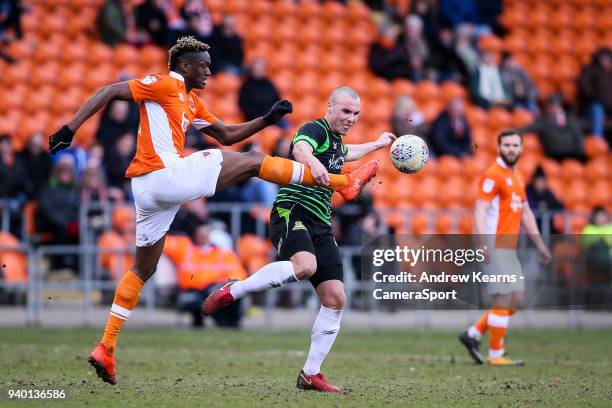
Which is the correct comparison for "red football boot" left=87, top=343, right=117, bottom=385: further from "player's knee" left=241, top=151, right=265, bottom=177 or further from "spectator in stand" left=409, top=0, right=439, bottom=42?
"spectator in stand" left=409, top=0, right=439, bottom=42

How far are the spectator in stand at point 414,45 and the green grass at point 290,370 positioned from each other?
24.0ft

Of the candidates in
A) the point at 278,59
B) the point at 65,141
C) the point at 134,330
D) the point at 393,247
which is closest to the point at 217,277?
the point at 134,330

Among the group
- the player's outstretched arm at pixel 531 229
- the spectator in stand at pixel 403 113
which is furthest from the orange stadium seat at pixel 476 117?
the player's outstretched arm at pixel 531 229

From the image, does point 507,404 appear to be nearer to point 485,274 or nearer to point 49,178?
point 485,274

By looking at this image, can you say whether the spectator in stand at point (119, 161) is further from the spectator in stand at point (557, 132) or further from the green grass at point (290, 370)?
the spectator in stand at point (557, 132)

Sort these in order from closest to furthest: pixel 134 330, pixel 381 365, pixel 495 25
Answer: pixel 381 365 → pixel 134 330 → pixel 495 25

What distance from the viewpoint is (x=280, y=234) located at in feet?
31.3

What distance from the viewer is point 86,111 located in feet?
28.2

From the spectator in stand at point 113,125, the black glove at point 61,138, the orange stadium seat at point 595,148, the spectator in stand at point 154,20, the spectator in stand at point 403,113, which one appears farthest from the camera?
the orange stadium seat at point 595,148

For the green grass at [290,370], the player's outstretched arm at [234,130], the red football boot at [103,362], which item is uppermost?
the player's outstretched arm at [234,130]

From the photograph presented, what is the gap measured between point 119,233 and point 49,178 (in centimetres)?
138

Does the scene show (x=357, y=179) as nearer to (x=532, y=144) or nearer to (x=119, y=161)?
(x=119, y=161)

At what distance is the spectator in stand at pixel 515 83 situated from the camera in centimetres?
2259

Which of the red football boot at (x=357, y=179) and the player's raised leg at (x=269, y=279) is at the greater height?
the red football boot at (x=357, y=179)
